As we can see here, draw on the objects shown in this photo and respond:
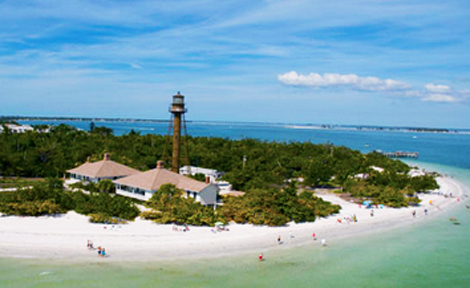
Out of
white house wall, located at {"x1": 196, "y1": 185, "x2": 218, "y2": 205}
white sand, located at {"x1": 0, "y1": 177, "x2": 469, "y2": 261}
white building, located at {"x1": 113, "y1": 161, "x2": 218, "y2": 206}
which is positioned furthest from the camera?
white building, located at {"x1": 113, "y1": 161, "x2": 218, "y2": 206}

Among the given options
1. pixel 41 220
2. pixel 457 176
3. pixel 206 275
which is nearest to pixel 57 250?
pixel 41 220

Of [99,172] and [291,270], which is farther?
[99,172]

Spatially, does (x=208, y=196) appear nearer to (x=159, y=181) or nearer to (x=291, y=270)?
(x=159, y=181)

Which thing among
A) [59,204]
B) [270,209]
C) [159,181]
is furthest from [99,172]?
[270,209]

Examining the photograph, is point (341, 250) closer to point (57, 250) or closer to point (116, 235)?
point (116, 235)

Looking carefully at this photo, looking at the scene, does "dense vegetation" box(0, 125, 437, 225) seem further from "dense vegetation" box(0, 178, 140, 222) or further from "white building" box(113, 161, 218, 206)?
"white building" box(113, 161, 218, 206)

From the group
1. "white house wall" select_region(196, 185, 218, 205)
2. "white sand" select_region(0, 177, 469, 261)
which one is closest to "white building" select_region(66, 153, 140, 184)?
"white sand" select_region(0, 177, 469, 261)
